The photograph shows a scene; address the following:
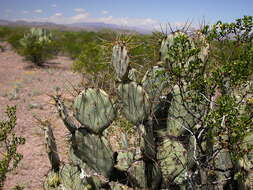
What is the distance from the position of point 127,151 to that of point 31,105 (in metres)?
6.02

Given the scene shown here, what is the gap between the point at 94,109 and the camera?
2.62m

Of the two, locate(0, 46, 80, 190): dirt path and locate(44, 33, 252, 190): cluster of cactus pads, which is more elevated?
locate(44, 33, 252, 190): cluster of cactus pads

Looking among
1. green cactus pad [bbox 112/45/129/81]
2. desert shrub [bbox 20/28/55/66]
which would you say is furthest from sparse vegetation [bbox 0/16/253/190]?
desert shrub [bbox 20/28/55/66]

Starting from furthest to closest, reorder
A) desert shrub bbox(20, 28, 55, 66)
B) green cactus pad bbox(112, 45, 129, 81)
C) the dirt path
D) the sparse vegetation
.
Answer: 1. desert shrub bbox(20, 28, 55, 66)
2. the dirt path
3. green cactus pad bbox(112, 45, 129, 81)
4. the sparse vegetation

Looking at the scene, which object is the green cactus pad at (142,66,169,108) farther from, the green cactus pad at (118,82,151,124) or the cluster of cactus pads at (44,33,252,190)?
the green cactus pad at (118,82,151,124)

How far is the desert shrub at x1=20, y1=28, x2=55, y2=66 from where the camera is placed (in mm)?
15148

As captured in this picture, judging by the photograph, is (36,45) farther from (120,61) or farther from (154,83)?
(120,61)

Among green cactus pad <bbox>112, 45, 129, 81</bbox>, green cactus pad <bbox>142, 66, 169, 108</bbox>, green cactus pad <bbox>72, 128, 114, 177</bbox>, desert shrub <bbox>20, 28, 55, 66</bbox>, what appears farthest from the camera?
desert shrub <bbox>20, 28, 55, 66</bbox>

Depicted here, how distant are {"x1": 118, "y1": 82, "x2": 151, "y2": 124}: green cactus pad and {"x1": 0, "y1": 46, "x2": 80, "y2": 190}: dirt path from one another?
0.60m

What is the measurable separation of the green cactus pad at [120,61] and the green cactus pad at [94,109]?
0.91ft

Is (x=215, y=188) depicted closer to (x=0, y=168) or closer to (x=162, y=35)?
(x=162, y=35)

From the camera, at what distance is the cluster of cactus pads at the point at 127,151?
2.63m

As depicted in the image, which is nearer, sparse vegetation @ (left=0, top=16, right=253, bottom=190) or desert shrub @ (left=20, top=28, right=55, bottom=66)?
sparse vegetation @ (left=0, top=16, right=253, bottom=190)

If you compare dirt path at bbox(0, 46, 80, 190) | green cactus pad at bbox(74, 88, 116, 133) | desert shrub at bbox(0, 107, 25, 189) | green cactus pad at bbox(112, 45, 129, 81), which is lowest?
dirt path at bbox(0, 46, 80, 190)
